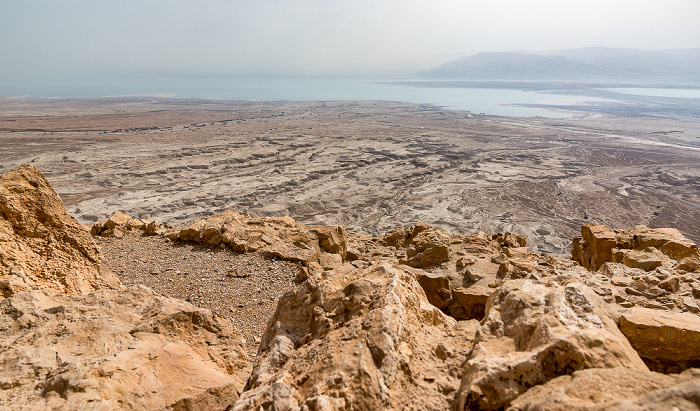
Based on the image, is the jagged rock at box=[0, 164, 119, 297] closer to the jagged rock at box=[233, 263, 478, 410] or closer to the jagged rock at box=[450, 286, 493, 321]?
the jagged rock at box=[233, 263, 478, 410]

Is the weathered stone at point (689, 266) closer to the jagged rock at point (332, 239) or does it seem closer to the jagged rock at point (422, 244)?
the jagged rock at point (422, 244)

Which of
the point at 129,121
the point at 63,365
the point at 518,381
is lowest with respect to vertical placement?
the point at 63,365

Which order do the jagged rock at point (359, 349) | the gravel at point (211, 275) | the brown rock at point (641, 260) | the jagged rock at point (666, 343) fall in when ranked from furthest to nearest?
the brown rock at point (641, 260) → the gravel at point (211, 275) → the jagged rock at point (666, 343) → the jagged rock at point (359, 349)

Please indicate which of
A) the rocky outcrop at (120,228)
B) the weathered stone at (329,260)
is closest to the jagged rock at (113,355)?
the weathered stone at (329,260)

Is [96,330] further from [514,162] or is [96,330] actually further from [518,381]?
[514,162]

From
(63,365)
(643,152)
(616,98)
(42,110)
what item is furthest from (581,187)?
(616,98)

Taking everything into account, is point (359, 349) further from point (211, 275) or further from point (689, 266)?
point (689, 266)

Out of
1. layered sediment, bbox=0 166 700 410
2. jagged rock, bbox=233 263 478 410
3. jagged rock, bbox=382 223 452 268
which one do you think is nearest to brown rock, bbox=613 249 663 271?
layered sediment, bbox=0 166 700 410
